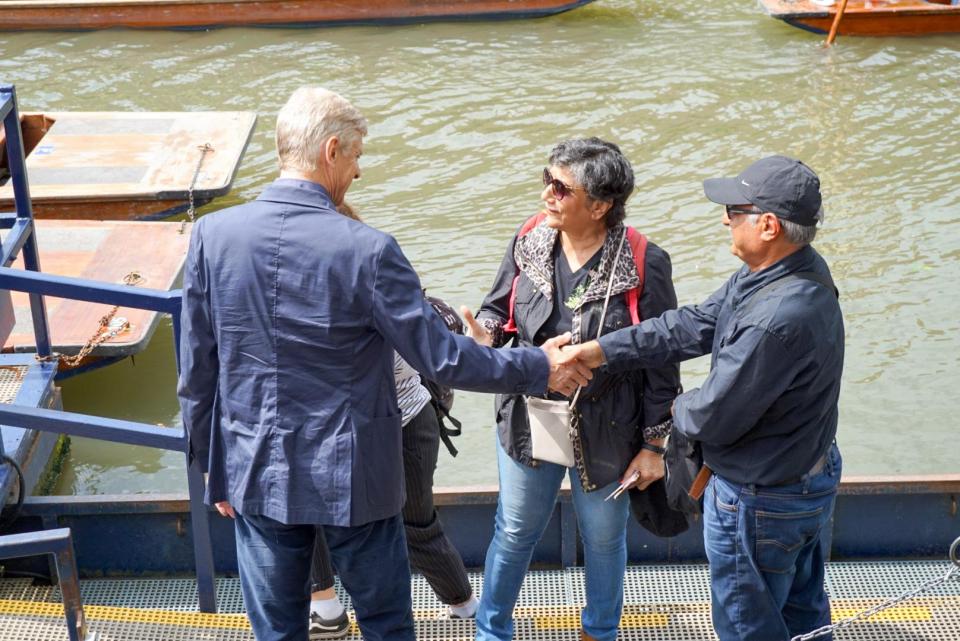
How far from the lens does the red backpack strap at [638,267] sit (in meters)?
3.14

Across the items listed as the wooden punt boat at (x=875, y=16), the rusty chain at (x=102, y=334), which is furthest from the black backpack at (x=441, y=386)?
the wooden punt boat at (x=875, y=16)

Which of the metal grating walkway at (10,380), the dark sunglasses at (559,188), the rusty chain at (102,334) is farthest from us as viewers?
the rusty chain at (102,334)

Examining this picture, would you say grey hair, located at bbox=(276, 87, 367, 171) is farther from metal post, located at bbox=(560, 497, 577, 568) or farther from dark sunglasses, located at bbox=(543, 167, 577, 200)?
metal post, located at bbox=(560, 497, 577, 568)

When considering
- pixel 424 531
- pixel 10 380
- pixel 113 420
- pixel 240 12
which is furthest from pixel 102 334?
pixel 240 12

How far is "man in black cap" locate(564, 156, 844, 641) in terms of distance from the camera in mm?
2721

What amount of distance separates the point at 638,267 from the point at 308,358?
1.02 metres

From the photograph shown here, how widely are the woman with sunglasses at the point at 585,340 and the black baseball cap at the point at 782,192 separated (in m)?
0.41

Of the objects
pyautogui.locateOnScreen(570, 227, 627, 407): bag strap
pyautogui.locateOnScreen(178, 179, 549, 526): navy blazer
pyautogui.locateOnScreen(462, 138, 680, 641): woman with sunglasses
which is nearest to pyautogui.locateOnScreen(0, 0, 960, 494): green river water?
pyautogui.locateOnScreen(462, 138, 680, 641): woman with sunglasses

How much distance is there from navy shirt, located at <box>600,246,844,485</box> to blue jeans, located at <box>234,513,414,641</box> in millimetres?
810

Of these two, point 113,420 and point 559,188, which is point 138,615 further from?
point 559,188

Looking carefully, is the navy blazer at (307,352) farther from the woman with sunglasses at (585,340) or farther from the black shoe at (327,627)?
the black shoe at (327,627)

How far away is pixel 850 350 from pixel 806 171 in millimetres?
4555

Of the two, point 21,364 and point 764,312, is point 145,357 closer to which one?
point 21,364

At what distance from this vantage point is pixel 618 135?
10281 millimetres
